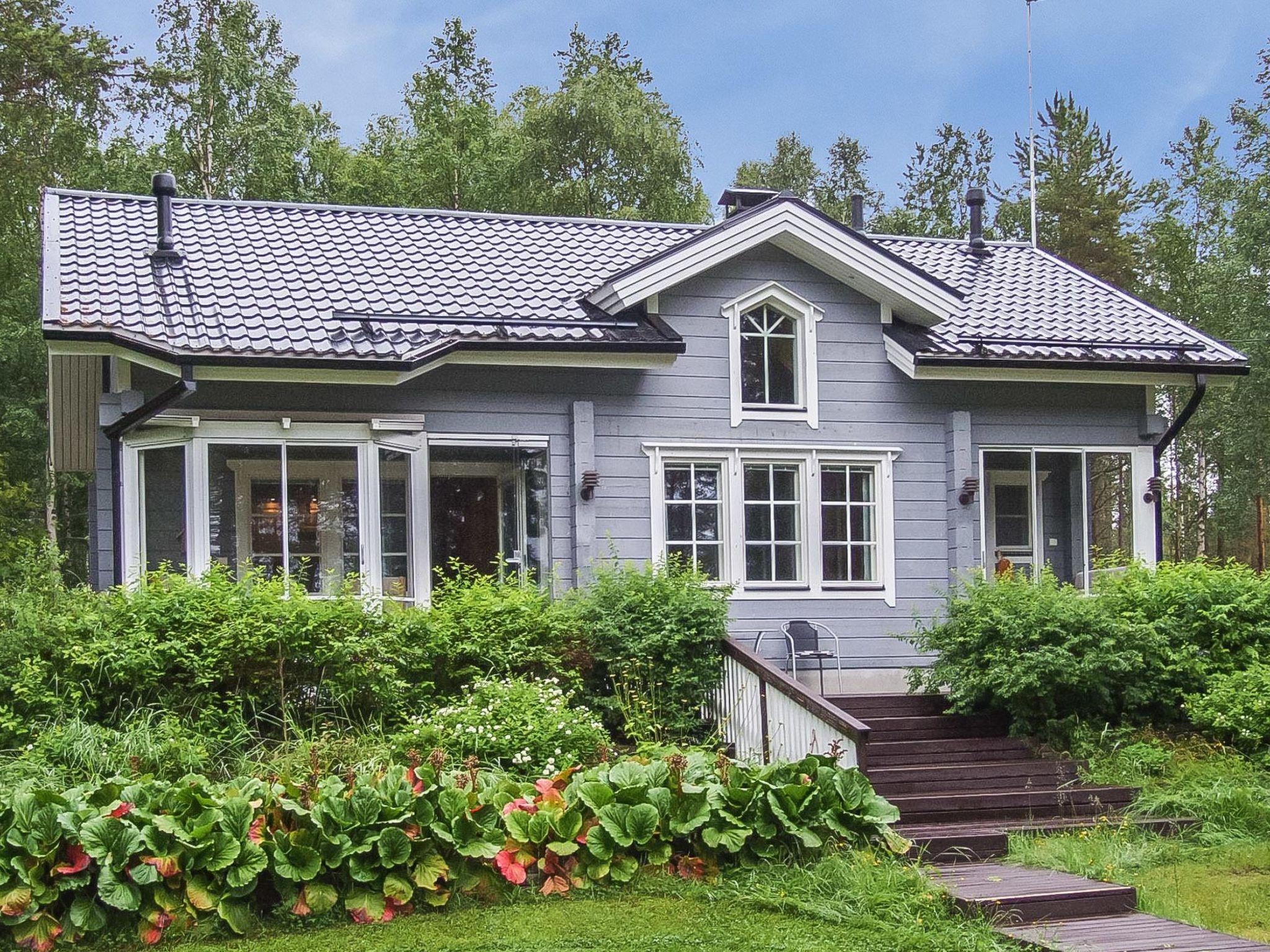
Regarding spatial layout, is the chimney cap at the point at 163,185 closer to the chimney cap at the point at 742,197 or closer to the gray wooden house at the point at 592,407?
the gray wooden house at the point at 592,407

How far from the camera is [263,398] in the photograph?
39.5 ft

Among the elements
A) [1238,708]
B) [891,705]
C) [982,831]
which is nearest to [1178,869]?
[982,831]

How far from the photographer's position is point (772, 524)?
13.4 metres

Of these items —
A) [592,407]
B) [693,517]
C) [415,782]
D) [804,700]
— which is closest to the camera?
[415,782]

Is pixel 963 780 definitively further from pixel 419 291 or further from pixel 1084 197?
pixel 1084 197

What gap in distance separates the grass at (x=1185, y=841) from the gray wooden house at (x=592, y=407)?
127 inches

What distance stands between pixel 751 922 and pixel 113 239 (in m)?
10.0

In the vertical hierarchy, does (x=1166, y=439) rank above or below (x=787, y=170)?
below

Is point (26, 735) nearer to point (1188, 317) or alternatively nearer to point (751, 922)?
point (751, 922)

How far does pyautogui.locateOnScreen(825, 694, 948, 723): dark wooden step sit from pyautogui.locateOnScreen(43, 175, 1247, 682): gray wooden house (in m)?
1.15

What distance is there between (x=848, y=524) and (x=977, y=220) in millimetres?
5722

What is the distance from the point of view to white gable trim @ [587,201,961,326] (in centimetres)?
1309

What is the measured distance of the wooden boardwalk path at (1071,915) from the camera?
267 inches

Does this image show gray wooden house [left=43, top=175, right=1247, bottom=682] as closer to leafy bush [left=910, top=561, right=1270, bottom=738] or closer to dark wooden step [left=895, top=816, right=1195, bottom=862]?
leafy bush [left=910, top=561, right=1270, bottom=738]
